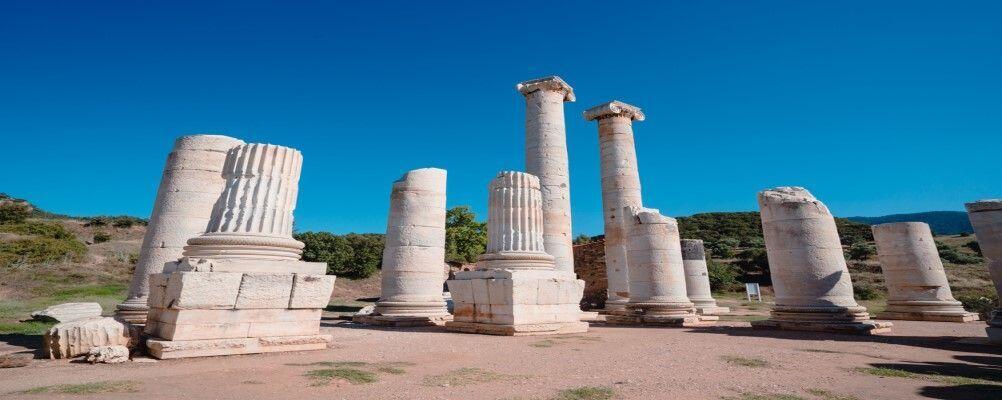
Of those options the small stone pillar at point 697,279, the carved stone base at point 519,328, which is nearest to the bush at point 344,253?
the small stone pillar at point 697,279

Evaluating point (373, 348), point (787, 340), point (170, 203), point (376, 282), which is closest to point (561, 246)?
point (787, 340)

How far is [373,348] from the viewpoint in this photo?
25.9 feet

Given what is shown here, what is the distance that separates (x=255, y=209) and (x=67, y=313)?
9516 millimetres

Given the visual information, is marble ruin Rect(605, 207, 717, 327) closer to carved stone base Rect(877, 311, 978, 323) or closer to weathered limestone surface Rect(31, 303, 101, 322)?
carved stone base Rect(877, 311, 978, 323)

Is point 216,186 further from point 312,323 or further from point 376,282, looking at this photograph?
point 376,282

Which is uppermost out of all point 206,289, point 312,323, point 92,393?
point 206,289

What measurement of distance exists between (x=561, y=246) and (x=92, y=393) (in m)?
13.8

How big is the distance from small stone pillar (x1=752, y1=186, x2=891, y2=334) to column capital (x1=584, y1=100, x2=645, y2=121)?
9.60m

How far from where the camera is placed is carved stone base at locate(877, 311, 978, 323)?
557 inches

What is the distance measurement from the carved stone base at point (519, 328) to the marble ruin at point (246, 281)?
367 cm

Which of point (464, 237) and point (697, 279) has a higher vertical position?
point (464, 237)

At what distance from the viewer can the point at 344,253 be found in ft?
117

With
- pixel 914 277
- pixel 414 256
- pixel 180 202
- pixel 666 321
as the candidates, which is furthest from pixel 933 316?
pixel 180 202

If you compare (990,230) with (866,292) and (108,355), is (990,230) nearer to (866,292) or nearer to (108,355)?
(108,355)
